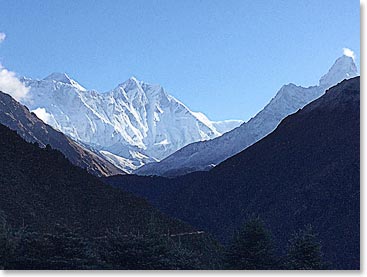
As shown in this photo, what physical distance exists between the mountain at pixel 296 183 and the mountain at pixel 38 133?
28.9 m

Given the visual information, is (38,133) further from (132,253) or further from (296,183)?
(132,253)

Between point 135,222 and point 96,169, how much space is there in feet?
185

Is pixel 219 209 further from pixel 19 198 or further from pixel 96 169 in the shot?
pixel 96 169

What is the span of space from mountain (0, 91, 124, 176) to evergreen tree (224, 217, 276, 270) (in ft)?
191

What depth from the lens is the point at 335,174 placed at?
101ft

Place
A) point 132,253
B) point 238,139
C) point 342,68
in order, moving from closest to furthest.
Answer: point 132,253
point 342,68
point 238,139

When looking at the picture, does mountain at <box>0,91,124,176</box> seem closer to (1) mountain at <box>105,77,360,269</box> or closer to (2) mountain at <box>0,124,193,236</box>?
(1) mountain at <box>105,77,360,269</box>

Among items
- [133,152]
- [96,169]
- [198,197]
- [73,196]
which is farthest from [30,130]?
[133,152]

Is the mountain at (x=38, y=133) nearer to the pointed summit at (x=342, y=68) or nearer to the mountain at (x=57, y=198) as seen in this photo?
the pointed summit at (x=342, y=68)

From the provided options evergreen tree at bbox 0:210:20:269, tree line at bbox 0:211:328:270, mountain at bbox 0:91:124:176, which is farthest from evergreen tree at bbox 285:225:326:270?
mountain at bbox 0:91:124:176

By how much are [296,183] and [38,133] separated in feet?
181

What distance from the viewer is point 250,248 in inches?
467

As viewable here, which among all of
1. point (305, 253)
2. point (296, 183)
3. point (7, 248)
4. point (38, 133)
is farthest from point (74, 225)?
point (38, 133)

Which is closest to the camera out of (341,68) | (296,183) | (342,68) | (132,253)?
(132,253)
